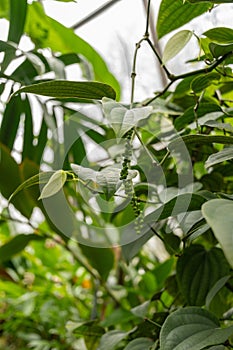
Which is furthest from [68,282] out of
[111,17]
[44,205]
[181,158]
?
[111,17]

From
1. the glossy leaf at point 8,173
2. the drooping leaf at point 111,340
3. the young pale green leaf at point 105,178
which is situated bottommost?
the drooping leaf at point 111,340

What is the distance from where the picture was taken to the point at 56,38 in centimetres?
88

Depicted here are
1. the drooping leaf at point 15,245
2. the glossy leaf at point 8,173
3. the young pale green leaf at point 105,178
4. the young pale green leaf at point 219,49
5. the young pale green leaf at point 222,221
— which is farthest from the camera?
the drooping leaf at point 15,245

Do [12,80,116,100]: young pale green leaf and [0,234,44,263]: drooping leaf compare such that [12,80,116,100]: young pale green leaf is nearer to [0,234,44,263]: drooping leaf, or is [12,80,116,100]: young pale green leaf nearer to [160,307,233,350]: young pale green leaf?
[160,307,233,350]: young pale green leaf

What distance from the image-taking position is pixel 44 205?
69 centimetres

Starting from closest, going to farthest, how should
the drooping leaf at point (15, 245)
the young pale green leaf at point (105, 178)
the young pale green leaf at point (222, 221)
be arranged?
the young pale green leaf at point (222, 221) → the young pale green leaf at point (105, 178) → the drooping leaf at point (15, 245)

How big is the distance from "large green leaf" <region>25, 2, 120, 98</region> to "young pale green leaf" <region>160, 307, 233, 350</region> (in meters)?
0.48

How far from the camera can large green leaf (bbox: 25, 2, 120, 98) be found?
0.82 metres

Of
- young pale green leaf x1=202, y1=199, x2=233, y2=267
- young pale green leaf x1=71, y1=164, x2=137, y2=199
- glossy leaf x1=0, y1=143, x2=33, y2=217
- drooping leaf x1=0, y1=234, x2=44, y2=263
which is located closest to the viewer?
young pale green leaf x1=202, y1=199, x2=233, y2=267

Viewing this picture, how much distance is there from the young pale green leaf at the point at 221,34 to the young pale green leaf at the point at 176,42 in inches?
0.7

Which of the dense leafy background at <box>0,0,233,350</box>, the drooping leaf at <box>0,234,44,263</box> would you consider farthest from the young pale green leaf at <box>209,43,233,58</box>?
the drooping leaf at <box>0,234,44,263</box>

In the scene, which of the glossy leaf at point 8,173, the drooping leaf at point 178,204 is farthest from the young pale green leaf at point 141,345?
the glossy leaf at point 8,173

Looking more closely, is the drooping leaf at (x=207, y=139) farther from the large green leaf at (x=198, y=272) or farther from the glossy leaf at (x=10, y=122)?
the glossy leaf at (x=10, y=122)

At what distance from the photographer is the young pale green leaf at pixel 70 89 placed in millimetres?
353
